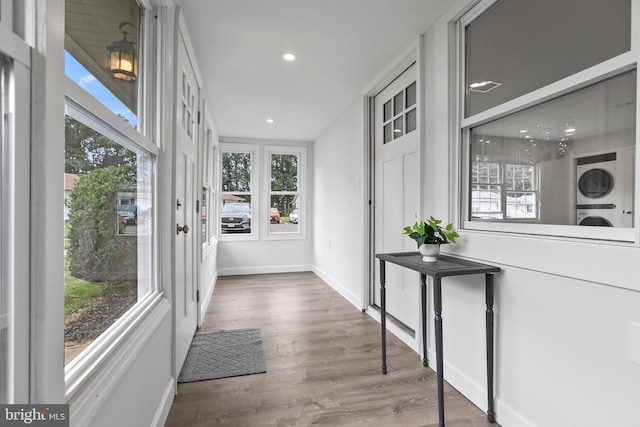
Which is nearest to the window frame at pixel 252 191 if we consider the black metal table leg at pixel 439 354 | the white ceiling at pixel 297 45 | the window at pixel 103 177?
the white ceiling at pixel 297 45

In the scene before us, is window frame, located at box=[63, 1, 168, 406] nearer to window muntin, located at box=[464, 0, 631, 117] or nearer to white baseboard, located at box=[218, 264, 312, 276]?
window muntin, located at box=[464, 0, 631, 117]

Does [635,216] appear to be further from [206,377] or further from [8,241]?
[206,377]

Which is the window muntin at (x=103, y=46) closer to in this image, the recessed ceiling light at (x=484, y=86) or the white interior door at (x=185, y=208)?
the white interior door at (x=185, y=208)

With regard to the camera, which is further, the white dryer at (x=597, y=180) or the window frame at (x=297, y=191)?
the window frame at (x=297, y=191)

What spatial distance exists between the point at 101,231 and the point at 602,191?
1.97m

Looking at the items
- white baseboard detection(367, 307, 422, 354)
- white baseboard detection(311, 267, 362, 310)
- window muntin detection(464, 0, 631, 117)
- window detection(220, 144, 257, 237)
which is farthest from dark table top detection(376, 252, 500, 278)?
window detection(220, 144, 257, 237)

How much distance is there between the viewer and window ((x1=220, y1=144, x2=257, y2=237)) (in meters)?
5.38

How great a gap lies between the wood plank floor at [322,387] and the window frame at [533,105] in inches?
41.6

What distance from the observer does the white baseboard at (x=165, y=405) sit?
156 centimetres

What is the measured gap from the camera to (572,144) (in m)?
1.42

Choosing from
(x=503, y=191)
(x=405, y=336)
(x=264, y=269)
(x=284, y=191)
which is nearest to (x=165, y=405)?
(x=405, y=336)

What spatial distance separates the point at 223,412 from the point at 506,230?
186 centimetres

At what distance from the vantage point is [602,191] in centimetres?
130

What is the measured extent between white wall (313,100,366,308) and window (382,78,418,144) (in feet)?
1.17
